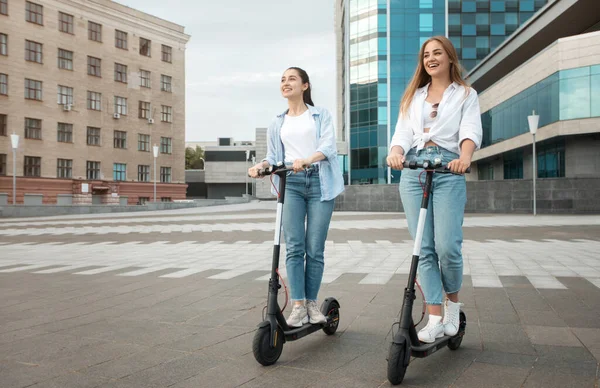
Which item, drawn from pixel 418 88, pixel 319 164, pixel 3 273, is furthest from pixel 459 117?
pixel 3 273

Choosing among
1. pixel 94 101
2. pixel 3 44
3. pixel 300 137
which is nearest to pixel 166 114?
pixel 94 101

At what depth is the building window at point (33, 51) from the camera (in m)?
42.3

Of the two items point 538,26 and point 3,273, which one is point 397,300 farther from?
point 538,26

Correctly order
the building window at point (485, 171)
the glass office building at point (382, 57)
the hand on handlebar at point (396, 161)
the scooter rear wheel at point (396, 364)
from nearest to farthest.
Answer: the scooter rear wheel at point (396, 364)
the hand on handlebar at point (396, 161)
the building window at point (485, 171)
the glass office building at point (382, 57)

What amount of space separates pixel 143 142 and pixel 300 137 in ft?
163

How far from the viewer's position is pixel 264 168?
3768 mm

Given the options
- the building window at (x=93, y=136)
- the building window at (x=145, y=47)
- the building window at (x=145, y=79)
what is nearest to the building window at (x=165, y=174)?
the building window at (x=93, y=136)

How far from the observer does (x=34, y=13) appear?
4281 centimetres

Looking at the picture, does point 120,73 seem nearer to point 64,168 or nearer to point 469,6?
point 64,168

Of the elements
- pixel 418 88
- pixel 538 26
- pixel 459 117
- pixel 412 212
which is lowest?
pixel 412 212

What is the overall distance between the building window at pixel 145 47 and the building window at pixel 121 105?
5.08 meters

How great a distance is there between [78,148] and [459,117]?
46593 millimetres

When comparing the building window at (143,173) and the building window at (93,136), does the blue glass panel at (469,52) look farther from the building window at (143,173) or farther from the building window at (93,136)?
the building window at (93,136)

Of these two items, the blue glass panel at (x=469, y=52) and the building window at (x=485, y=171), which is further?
the blue glass panel at (x=469, y=52)
